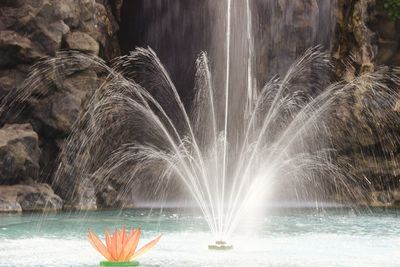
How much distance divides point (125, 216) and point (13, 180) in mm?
4083

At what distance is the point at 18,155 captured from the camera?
22875 millimetres

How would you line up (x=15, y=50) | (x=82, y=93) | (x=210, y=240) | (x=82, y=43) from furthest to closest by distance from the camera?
1. (x=82, y=43)
2. (x=82, y=93)
3. (x=15, y=50)
4. (x=210, y=240)

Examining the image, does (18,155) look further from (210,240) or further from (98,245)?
(98,245)

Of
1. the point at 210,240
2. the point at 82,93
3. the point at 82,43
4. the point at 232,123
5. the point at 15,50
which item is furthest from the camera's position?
the point at 232,123

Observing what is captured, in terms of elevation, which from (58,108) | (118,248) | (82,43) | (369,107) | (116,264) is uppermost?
(82,43)

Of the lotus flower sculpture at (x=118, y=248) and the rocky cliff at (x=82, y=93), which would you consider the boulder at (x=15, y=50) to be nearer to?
the rocky cliff at (x=82, y=93)

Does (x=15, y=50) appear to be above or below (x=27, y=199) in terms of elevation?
above

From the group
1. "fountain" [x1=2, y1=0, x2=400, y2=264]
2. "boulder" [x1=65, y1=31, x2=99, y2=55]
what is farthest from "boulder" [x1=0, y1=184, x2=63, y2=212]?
"boulder" [x1=65, y1=31, x2=99, y2=55]

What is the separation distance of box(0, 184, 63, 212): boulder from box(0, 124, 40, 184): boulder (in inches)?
17.3

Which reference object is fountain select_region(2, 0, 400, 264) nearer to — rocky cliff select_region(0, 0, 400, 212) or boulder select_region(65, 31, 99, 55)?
rocky cliff select_region(0, 0, 400, 212)

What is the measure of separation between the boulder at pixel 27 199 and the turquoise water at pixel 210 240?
3.90 feet

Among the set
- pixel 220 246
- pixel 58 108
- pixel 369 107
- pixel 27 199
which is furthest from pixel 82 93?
pixel 220 246

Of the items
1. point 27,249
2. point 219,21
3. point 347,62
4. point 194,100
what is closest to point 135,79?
point 194,100

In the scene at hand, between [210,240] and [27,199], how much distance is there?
10.1 m
